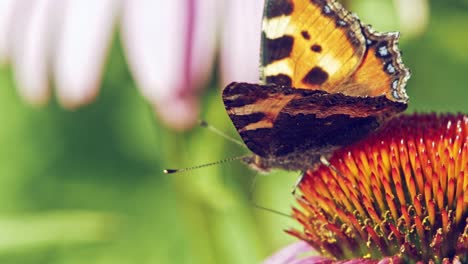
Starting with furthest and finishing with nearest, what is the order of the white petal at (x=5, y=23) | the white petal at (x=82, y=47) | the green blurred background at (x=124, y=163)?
the green blurred background at (x=124, y=163) < the white petal at (x=5, y=23) < the white petal at (x=82, y=47)

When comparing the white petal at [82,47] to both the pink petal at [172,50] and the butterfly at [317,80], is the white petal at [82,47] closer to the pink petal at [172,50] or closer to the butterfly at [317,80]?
the pink petal at [172,50]

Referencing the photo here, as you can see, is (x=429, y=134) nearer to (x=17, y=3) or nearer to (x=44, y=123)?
(x=17, y=3)

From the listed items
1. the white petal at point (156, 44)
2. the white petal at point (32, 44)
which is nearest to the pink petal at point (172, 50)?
the white petal at point (156, 44)

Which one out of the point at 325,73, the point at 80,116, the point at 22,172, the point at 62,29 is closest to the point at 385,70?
the point at 325,73

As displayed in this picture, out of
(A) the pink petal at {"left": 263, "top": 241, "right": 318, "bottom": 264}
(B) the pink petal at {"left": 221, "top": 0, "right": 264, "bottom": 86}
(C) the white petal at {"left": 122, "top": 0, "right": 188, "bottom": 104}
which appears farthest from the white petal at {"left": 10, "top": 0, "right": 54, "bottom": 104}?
(A) the pink petal at {"left": 263, "top": 241, "right": 318, "bottom": 264}

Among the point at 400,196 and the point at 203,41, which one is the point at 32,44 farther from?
the point at 400,196

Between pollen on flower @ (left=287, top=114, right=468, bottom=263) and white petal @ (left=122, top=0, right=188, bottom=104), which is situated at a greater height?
white petal @ (left=122, top=0, right=188, bottom=104)

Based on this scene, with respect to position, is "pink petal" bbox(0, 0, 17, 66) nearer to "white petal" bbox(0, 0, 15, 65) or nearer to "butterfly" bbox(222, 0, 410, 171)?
"white petal" bbox(0, 0, 15, 65)
